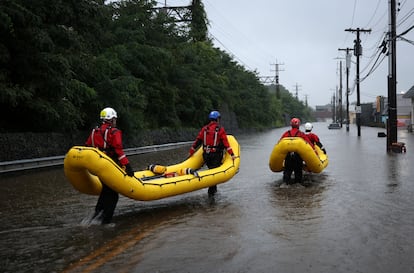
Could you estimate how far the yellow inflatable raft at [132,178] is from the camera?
7.48 meters

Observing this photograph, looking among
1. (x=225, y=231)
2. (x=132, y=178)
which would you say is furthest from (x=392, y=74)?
(x=225, y=231)

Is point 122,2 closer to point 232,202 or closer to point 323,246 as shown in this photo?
point 232,202

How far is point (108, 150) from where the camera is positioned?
8016 mm

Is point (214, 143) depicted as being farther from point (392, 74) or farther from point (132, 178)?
point (392, 74)

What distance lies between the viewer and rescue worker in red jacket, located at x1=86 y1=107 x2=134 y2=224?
7785 millimetres

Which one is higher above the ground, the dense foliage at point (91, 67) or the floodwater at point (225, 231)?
the dense foliage at point (91, 67)

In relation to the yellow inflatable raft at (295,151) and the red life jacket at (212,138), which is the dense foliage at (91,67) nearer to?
the red life jacket at (212,138)

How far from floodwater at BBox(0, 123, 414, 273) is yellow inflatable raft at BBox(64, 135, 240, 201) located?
44 cm

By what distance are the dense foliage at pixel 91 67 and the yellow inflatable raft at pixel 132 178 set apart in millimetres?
8774

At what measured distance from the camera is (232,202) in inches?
A: 384

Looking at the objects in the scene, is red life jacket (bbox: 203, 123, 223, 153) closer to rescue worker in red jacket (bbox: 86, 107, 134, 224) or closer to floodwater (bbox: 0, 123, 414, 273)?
floodwater (bbox: 0, 123, 414, 273)

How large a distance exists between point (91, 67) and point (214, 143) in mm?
13022

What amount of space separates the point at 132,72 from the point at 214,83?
1975 cm

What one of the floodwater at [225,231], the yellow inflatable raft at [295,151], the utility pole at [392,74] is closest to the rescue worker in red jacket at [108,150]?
the floodwater at [225,231]
